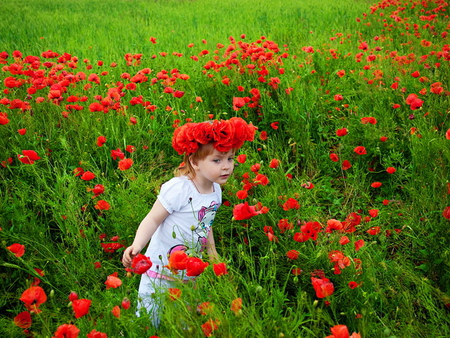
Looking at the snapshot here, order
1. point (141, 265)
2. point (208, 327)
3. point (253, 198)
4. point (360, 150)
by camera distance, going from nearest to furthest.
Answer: point (208, 327)
point (141, 265)
point (253, 198)
point (360, 150)

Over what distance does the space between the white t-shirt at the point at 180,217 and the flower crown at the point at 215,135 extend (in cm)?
20

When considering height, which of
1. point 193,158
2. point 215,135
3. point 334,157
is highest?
point 215,135

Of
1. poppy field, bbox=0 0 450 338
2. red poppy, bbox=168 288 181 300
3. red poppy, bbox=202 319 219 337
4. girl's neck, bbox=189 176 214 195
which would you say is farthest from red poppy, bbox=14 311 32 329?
girl's neck, bbox=189 176 214 195

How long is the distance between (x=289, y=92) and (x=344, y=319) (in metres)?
2.01

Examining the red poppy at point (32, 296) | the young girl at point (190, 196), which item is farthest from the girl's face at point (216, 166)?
the red poppy at point (32, 296)

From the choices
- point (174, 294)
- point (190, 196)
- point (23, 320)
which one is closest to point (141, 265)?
point (174, 294)

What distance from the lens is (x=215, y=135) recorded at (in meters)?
1.72

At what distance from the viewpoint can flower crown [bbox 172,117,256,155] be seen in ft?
5.62

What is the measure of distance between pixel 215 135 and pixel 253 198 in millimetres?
563

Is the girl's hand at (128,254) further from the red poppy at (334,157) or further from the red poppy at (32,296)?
the red poppy at (334,157)

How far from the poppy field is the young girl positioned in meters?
0.13

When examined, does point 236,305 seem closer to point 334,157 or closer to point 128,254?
point 128,254

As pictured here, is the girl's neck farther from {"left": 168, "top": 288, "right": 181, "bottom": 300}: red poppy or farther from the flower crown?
{"left": 168, "top": 288, "right": 181, "bottom": 300}: red poppy

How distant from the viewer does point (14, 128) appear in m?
2.80
